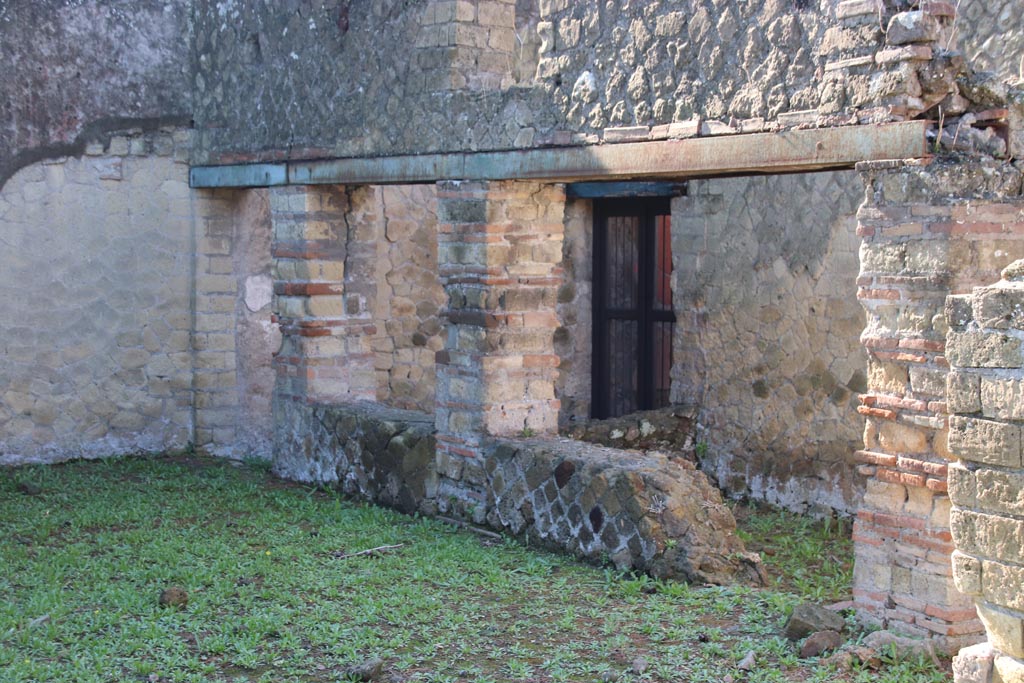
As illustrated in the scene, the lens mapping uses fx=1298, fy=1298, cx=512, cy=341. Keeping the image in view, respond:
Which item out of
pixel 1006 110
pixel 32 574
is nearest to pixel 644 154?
pixel 1006 110

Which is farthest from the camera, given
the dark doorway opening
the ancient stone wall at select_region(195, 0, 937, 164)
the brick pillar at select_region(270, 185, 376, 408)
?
the dark doorway opening

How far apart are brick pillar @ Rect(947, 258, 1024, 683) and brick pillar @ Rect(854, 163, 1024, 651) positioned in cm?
156

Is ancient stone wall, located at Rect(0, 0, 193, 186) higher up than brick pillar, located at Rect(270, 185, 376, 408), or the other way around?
ancient stone wall, located at Rect(0, 0, 193, 186)

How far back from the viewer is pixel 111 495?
363 inches

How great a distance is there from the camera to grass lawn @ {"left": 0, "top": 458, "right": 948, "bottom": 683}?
5844mm

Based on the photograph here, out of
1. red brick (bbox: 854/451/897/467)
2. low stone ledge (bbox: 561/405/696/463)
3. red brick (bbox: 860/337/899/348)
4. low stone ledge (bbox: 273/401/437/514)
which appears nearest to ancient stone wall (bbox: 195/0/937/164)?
red brick (bbox: 860/337/899/348)

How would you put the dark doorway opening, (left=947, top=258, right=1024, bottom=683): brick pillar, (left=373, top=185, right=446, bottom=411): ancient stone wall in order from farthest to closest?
the dark doorway opening < (left=373, top=185, right=446, bottom=411): ancient stone wall < (left=947, top=258, right=1024, bottom=683): brick pillar

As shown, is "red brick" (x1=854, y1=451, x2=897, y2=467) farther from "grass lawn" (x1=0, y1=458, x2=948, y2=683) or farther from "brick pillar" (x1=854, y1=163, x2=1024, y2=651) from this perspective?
"grass lawn" (x1=0, y1=458, x2=948, y2=683)

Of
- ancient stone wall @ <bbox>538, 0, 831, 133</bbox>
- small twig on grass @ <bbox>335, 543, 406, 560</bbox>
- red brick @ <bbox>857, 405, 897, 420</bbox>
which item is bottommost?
small twig on grass @ <bbox>335, 543, 406, 560</bbox>

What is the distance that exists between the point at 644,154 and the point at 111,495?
15.4 feet

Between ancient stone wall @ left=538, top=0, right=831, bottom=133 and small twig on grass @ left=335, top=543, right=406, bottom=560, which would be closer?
ancient stone wall @ left=538, top=0, right=831, bottom=133

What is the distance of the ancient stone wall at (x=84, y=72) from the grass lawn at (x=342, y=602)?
2.82 m

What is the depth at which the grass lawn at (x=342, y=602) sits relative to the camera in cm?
584

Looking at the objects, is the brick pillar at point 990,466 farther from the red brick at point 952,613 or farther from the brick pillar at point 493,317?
the brick pillar at point 493,317
